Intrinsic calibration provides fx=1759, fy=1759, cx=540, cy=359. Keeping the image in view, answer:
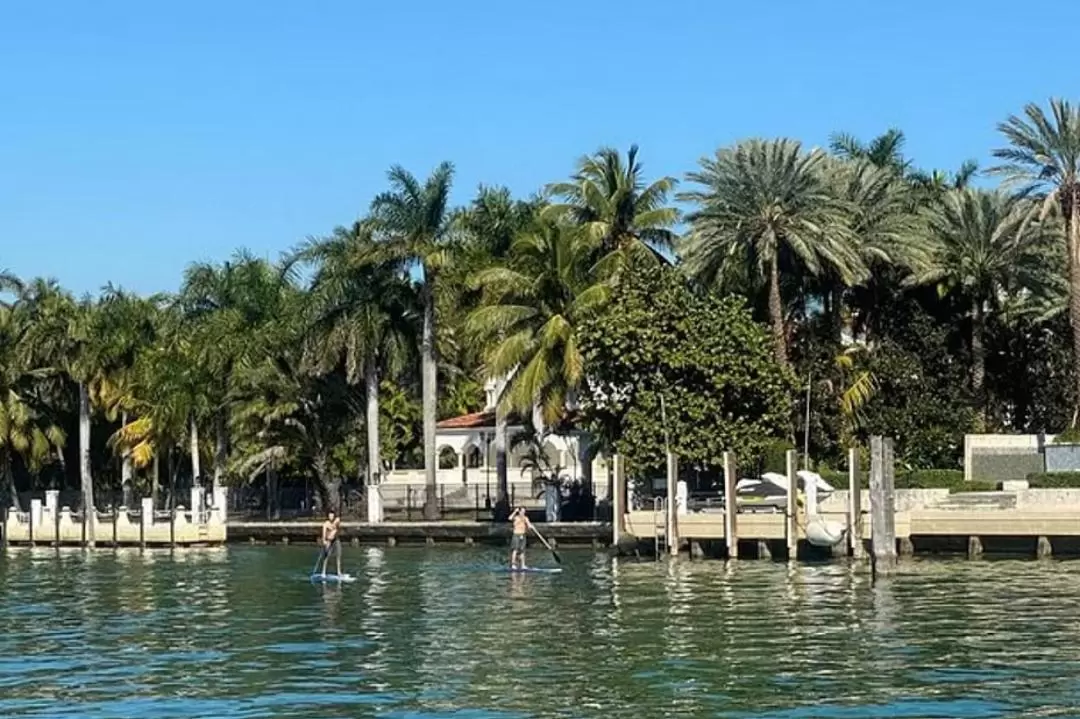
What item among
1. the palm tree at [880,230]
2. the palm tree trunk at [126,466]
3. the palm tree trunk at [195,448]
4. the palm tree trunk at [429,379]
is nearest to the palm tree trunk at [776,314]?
the palm tree at [880,230]

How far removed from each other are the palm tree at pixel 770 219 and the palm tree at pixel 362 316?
13415 mm

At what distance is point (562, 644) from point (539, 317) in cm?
3805

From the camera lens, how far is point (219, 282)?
9050cm

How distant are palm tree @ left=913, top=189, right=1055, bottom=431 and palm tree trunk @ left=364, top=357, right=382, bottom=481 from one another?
23.4 m

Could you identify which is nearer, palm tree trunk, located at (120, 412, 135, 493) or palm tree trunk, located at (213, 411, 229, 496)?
palm tree trunk, located at (213, 411, 229, 496)

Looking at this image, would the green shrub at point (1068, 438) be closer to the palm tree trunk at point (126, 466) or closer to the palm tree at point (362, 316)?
the palm tree at point (362, 316)

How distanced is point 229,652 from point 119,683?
13.0 ft

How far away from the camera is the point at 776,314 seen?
6944 centimetres

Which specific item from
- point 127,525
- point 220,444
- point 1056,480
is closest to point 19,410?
point 220,444

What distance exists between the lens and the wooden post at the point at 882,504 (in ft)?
138

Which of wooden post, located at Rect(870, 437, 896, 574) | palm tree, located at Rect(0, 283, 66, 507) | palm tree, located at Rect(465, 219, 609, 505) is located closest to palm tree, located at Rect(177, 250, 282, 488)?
palm tree, located at Rect(0, 283, 66, 507)

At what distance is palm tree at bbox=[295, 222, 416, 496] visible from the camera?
246ft

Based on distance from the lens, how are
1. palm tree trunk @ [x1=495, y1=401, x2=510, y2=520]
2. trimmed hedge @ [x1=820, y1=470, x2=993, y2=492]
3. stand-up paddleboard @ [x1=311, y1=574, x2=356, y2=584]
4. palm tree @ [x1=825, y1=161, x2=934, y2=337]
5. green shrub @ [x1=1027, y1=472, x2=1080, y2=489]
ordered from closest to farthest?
stand-up paddleboard @ [x1=311, y1=574, x2=356, y2=584]
green shrub @ [x1=1027, y1=472, x2=1080, y2=489]
trimmed hedge @ [x1=820, y1=470, x2=993, y2=492]
palm tree trunk @ [x1=495, y1=401, x2=510, y2=520]
palm tree @ [x1=825, y1=161, x2=934, y2=337]

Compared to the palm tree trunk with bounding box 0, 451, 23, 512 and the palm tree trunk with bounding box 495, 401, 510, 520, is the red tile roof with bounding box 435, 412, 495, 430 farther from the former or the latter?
the palm tree trunk with bounding box 0, 451, 23, 512
